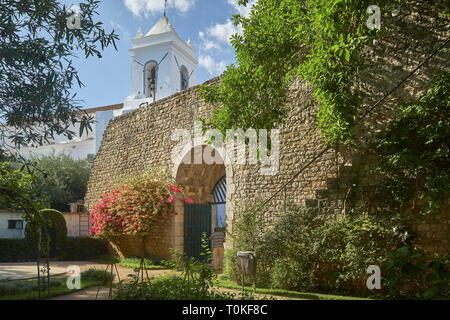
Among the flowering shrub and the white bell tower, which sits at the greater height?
the white bell tower

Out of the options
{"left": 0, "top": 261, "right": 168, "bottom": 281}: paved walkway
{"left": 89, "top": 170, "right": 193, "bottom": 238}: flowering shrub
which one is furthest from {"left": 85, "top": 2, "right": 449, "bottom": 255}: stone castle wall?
{"left": 0, "top": 261, "right": 168, "bottom": 281}: paved walkway

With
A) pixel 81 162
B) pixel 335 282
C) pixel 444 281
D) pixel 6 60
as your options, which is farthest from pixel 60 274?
pixel 81 162

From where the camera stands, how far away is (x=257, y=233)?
23.3 ft

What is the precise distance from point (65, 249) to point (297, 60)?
8.98 m

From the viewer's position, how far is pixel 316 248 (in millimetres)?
6148

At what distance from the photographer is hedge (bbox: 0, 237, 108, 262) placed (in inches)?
433

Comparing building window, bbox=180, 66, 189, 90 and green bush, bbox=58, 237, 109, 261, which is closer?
green bush, bbox=58, 237, 109, 261

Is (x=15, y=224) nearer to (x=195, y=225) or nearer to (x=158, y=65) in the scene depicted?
(x=195, y=225)

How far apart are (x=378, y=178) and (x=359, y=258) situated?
129cm

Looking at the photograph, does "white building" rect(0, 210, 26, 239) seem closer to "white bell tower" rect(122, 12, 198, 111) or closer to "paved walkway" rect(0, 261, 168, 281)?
"paved walkway" rect(0, 261, 168, 281)

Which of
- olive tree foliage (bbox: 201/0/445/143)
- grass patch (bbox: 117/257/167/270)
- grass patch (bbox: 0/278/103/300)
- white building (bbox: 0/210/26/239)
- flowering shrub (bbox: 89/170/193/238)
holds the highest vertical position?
olive tree foliage (bbox: 201/0/445/143)

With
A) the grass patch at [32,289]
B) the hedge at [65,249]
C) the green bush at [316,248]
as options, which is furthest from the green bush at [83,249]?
the green bush at [316,248]

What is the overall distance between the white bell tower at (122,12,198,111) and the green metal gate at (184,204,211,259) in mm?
9610

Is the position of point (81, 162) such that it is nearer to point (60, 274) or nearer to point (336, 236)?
point (60, 274)
